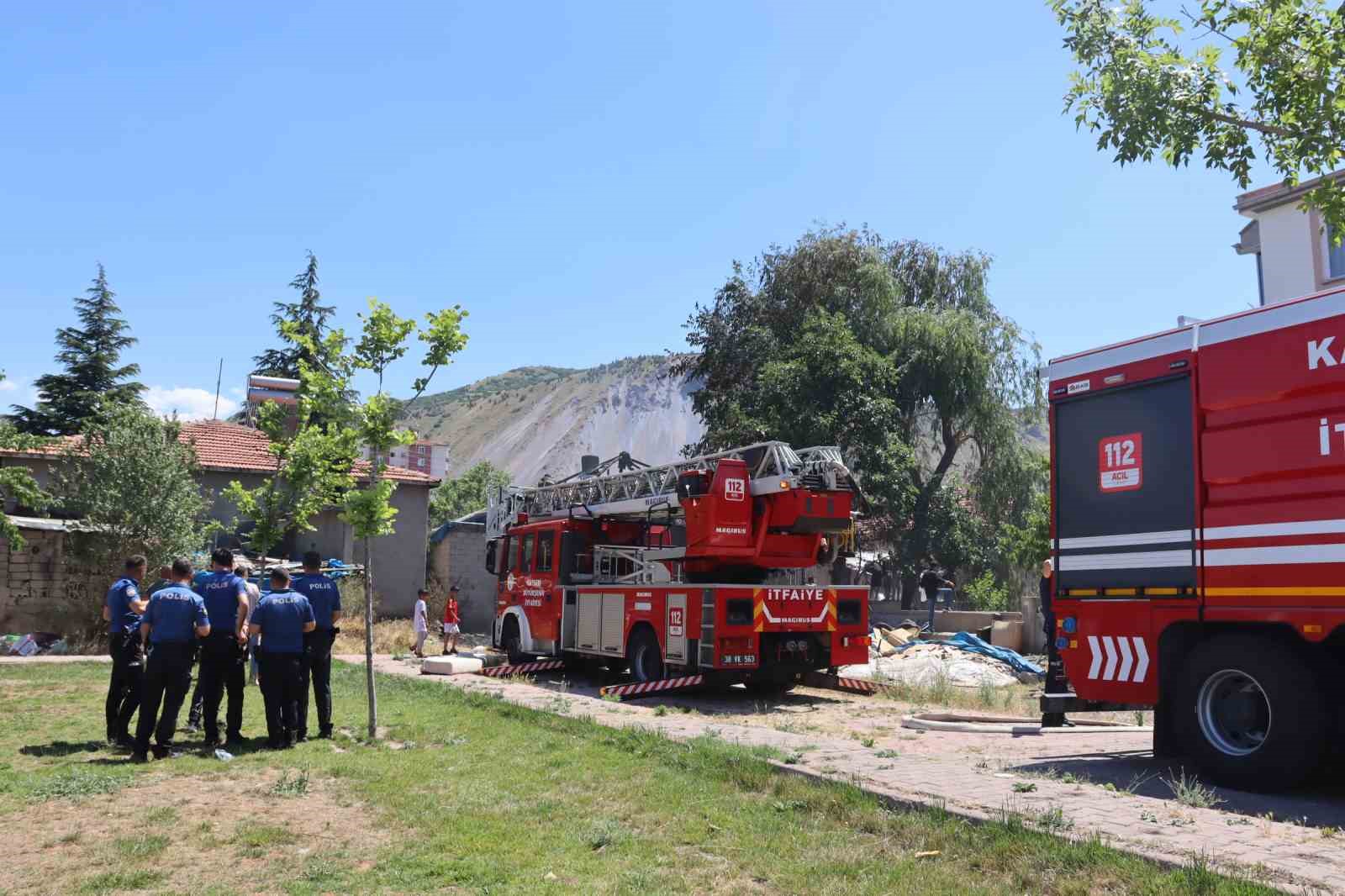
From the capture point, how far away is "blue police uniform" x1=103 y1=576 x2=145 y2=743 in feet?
31.7

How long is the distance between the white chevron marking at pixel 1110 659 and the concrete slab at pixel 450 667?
1187 cm

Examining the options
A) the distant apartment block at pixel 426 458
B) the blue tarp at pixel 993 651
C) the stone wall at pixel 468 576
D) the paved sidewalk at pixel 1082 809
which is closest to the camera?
the paved sidewalk at pixel 1082 809

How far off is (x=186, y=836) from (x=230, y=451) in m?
27.2

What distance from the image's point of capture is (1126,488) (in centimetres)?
821

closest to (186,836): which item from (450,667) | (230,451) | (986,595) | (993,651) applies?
(450,667)

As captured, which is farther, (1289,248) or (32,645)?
(1289,248)

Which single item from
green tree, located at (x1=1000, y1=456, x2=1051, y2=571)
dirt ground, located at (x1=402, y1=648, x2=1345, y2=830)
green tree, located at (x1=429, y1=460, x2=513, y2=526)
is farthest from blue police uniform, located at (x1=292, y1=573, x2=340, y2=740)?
green tree, located at (x1=429, y1=460, x2=513, y2=526)

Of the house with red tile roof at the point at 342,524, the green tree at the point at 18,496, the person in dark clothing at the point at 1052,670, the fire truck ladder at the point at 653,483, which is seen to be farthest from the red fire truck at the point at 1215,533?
the house with red tile roof at the point at 342,524

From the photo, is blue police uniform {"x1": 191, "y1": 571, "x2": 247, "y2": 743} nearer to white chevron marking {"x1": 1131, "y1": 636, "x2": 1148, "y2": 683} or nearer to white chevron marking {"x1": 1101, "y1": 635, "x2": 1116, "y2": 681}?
white chevron marking {"x1": 1101, "y1": 635, "x2": 1116, "y2": 681}

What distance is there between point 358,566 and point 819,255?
1760cm

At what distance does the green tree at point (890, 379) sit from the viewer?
94.2ft

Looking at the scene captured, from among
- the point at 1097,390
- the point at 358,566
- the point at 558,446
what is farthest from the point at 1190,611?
the point at 558,446

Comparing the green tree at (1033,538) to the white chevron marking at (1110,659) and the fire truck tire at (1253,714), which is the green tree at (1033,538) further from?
the fire truck tire at (1253,714)

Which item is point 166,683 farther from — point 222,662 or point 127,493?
point 127,493
